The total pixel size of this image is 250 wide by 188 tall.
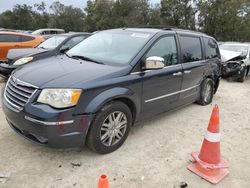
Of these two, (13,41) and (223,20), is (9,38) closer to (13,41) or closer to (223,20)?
(13,41)

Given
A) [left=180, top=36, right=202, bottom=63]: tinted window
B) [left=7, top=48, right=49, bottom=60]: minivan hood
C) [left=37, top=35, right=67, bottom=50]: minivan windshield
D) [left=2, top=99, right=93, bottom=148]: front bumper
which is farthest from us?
[left=37, top=35, right=67, bottom=50]: minivan windshield

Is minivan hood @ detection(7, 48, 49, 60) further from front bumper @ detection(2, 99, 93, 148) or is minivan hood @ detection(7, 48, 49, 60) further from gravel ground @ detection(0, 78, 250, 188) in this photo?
front bumper @ detection(2, 99, 93, 148)

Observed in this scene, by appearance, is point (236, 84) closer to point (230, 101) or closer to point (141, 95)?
point (230, 101)

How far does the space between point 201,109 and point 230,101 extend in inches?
57.1

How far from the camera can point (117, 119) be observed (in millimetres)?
3623

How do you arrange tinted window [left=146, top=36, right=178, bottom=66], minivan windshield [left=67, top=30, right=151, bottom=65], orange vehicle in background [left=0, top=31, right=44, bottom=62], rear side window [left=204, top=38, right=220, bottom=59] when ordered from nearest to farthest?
minivan windshield [left=67, top=30, right=151, bottom=65] → tinted window [left=146, top=36, right=178, bottom=66] → rear side window [left=204, top=38, right=220, bottom=59] → orange vehicle in background [left=0, top=31, right=44, bottom=62]

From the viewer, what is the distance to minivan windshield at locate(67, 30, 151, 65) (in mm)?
3934

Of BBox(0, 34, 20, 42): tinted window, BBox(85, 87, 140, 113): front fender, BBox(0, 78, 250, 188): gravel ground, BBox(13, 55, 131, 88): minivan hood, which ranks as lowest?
BBox(0, 78, 250, 188): gravel ground

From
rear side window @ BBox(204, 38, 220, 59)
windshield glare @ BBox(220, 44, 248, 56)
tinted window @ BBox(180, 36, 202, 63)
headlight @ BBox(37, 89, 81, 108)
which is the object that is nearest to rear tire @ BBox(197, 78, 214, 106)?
rear side window @ BBox(204, 38, 220, 59)

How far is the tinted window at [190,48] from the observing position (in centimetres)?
490

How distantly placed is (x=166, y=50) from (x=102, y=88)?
1666mm

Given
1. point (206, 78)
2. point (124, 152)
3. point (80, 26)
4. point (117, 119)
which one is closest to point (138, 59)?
point (117, 119)

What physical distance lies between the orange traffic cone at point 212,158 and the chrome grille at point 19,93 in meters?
2.27

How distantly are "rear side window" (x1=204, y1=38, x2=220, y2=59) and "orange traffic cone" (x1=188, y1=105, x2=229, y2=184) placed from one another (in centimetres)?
287
